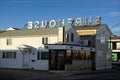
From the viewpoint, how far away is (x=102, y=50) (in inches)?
2315

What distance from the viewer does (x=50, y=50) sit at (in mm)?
44562

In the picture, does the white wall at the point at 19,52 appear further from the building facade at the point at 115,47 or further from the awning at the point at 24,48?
the building facade at the point at 115,47

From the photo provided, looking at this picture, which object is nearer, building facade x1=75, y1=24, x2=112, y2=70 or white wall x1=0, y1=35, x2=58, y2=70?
white wall x1=0, y1=35, x2=58, y2=70

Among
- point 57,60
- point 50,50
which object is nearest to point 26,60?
point 50,50

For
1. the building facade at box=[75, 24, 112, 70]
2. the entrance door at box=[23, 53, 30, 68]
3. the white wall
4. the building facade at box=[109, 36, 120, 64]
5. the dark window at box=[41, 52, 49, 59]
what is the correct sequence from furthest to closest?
the building facade at box=[109, 36, 120, 64] < the building facade at box=[75, 24, 112, 70] < the entrance door at box=[23, 53, 30, 68] < the white wall < the dark window at box=[41, 52, 49, 59]

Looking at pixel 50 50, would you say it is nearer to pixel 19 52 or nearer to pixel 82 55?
pixel 82 55

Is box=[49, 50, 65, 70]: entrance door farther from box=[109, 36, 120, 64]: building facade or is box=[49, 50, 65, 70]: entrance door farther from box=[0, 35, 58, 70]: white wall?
box=[109, 36, 120, 64]: building facade

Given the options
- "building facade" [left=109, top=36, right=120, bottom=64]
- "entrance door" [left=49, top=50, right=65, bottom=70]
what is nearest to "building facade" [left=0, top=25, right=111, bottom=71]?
"entrance door" [left=49, top=50, right=65, bottom=70]

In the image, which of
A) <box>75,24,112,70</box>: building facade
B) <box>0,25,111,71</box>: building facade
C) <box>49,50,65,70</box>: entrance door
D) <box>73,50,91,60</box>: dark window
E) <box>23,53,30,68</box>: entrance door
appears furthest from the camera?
<box>75,24,112,70</box>: building facade

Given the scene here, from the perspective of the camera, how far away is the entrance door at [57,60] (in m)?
43.5

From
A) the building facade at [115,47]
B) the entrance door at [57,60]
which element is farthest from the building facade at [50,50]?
the building facade at [115,47]

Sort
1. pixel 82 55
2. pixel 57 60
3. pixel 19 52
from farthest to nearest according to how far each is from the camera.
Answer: pixel 19 52 < pixel 82 55 < pixel 57 60

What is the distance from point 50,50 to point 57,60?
177 cm

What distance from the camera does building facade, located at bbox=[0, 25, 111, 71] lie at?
144 feet
